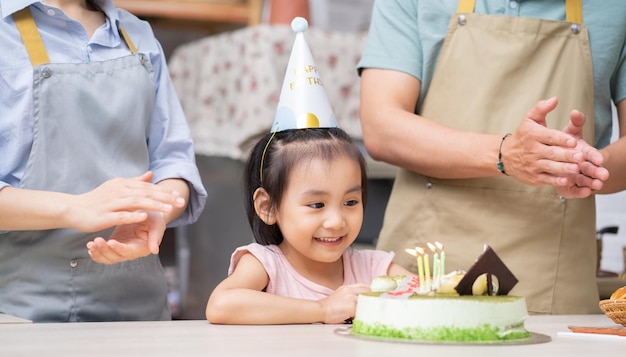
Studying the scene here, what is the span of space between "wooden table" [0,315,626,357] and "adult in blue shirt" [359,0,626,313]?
38cm

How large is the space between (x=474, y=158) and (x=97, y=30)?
0.67 m

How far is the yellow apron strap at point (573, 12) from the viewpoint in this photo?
67.7 inches

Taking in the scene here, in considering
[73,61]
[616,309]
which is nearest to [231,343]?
[616,309]

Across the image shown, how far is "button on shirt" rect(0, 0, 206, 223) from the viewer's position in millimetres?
1450

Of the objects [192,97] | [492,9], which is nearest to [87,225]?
[492,9]

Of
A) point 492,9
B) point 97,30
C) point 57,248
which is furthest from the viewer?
point 492,9

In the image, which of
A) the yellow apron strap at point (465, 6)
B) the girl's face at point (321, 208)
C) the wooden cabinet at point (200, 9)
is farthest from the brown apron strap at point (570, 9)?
the wooden cabinet at point (200, 9)

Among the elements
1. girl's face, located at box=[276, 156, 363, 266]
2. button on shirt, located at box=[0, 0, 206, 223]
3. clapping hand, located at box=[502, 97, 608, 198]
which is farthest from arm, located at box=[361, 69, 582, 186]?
button on shirt, located at box=[0, 0, 206, 223]

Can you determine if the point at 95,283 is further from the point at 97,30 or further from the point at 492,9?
the point at 492,9

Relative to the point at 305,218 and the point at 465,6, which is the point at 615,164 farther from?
the point at 305,218

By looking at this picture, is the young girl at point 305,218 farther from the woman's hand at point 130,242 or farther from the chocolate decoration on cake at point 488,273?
the chocolate decoration on cake at point 488,273

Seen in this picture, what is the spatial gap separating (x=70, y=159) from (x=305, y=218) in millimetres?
387

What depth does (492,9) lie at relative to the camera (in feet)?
5.65

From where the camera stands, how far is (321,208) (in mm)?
1534
